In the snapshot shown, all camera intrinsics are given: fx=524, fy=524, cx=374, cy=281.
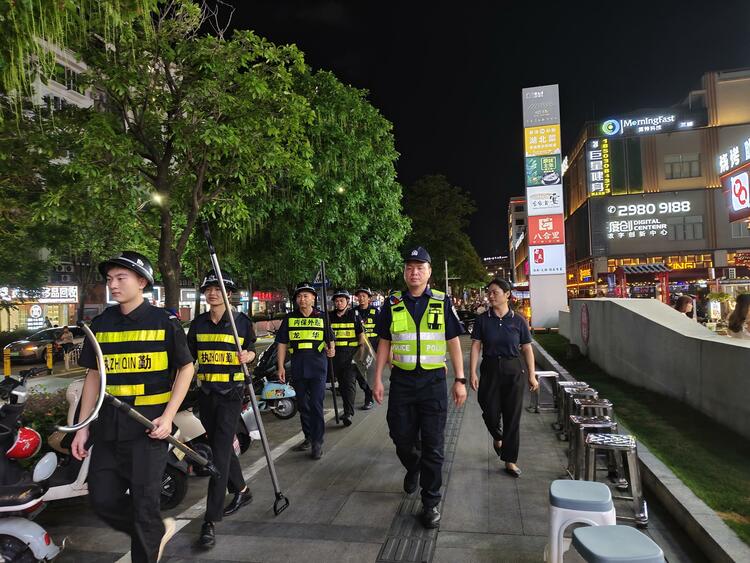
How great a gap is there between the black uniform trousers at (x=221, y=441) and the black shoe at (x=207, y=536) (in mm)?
45

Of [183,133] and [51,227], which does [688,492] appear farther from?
[51,227]

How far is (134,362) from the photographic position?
3221mm

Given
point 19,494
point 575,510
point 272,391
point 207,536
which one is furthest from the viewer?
point 272,391

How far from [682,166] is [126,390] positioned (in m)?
50.5

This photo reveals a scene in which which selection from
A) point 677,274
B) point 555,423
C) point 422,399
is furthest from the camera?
point 677,274

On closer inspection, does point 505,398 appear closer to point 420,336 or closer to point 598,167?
point 420,336

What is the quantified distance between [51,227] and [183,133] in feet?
31.4

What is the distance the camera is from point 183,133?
8.26 meters

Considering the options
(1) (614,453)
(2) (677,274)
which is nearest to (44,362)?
(1) (614,453)

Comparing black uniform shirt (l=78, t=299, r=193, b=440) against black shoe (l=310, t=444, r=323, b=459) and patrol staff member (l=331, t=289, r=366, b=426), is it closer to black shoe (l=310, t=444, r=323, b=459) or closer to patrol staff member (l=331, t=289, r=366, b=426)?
black shoe (l=310, t=444, r=323, b=459)

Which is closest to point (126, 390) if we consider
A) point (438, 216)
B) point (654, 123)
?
point (438, 216)

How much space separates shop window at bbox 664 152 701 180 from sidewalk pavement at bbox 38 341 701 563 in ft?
150

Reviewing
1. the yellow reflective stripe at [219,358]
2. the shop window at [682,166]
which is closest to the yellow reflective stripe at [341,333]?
the yellow reflective stripe at [219,358]

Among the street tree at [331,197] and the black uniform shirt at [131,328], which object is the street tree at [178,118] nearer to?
the black uniform shirt at [131,328]
